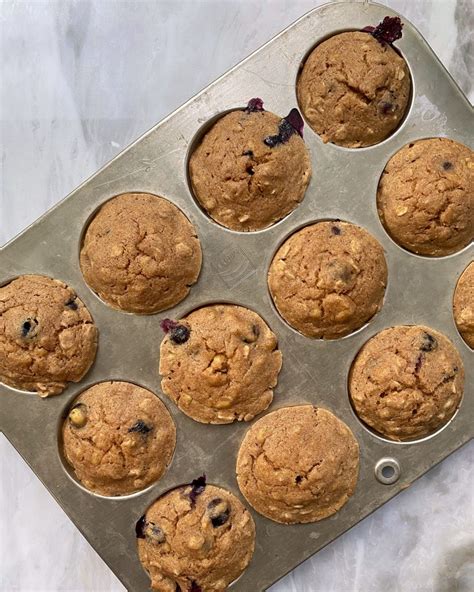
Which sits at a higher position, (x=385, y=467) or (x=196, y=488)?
(x=196, y=488)

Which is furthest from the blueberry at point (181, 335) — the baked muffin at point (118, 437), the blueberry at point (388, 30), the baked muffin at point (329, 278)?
the blueberry at point (388, 30)

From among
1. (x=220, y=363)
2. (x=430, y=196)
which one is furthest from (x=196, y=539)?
(x=430, y=196)

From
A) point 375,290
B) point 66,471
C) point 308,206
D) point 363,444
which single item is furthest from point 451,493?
point 66,471

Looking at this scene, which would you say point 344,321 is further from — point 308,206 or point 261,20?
point 261,20

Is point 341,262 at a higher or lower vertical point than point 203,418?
higher

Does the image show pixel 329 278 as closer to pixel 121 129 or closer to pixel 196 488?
pixel 196 488

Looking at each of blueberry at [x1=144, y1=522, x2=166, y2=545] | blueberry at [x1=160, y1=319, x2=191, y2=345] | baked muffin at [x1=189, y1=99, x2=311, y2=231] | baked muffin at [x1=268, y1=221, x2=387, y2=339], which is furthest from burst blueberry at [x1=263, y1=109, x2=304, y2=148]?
blueberry at [x1=144, y1=522, x2=166, y2=545]
